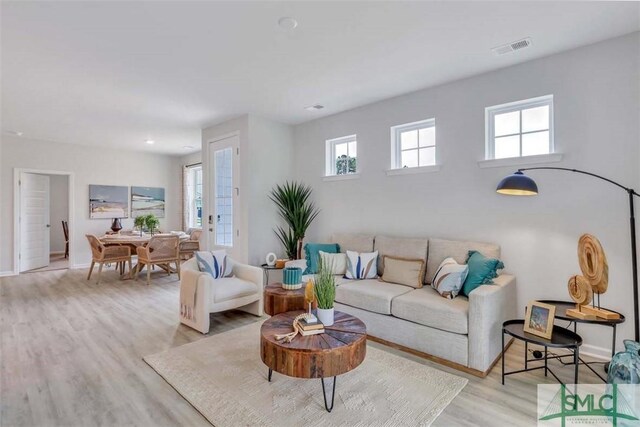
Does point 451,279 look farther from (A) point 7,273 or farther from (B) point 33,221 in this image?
(B) point 33,221

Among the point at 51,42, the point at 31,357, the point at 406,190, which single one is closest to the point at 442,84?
the point at 406,190

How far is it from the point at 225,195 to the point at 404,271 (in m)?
3.11

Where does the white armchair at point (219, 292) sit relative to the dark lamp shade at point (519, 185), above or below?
below

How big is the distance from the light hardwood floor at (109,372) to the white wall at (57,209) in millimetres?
5532

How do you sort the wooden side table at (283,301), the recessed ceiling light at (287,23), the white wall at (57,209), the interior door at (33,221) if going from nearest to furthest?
1. the recessed ceiling light at (287,23)
2. the wooden side table at (283,301)
3. the interior door at (33,221)
4. the white wall at (57,209)

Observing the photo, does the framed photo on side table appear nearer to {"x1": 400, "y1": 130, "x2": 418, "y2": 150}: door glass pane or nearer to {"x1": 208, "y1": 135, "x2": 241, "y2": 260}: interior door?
{"x1": 400, "y1": 130, "x2": 418, "y2": 150}: door glass pane

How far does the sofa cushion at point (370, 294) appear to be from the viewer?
2.99 metres

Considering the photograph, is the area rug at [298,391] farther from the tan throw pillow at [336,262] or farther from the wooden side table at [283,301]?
the tan throw pillow at [336,262]

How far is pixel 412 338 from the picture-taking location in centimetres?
281

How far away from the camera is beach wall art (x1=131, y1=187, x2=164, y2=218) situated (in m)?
7.73

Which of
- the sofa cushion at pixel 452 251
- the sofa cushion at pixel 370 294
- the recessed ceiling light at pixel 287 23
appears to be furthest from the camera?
the sofa cushion at pixel 452 251

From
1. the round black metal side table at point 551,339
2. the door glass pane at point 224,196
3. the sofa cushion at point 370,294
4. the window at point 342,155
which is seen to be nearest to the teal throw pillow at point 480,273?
the round black metal side table at point 551,339

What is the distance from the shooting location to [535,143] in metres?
3.07

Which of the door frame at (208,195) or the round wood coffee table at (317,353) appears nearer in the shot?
the round wood coffee table at (317,353)
